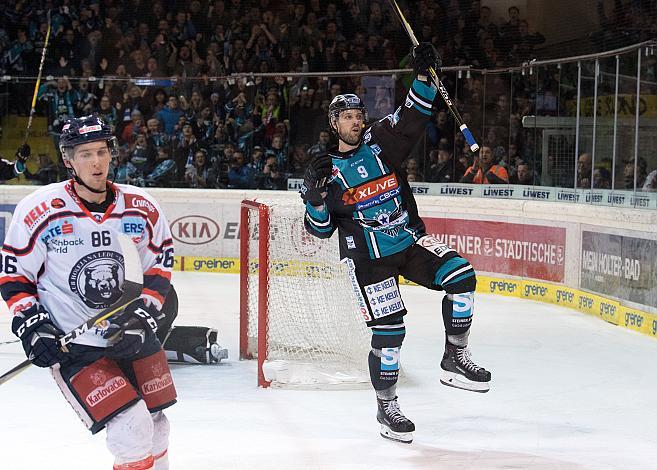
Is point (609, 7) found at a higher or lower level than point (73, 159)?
higher

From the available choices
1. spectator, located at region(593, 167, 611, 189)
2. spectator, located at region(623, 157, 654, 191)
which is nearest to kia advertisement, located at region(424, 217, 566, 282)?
spectator, located at region(593, 167, 611, 189)

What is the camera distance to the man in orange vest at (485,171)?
917 cm

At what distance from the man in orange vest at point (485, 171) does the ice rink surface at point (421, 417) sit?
2431 millimetres

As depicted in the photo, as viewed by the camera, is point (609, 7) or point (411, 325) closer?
point (411, 325)

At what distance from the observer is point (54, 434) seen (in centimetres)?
453

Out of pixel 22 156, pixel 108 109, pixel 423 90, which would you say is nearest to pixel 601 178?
pixel 423 90

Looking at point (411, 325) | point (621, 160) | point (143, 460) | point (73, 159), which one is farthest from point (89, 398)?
point (621, 160)

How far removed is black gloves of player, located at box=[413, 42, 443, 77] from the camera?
4422 millimetres

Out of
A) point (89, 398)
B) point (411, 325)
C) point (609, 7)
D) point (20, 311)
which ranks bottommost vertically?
point (411, 325)

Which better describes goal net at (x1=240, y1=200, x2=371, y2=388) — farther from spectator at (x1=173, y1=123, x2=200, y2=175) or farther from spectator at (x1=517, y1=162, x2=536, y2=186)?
spectator at (x1=173, y1=123, x2=200, y2=175)

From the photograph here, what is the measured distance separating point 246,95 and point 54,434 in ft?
20.9

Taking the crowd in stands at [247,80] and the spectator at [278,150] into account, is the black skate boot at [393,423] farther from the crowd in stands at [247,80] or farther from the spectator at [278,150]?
the spectator at [278,150]

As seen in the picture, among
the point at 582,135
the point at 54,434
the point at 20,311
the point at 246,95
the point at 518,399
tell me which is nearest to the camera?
the point at 20,311

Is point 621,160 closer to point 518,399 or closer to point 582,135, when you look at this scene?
point 582,135
